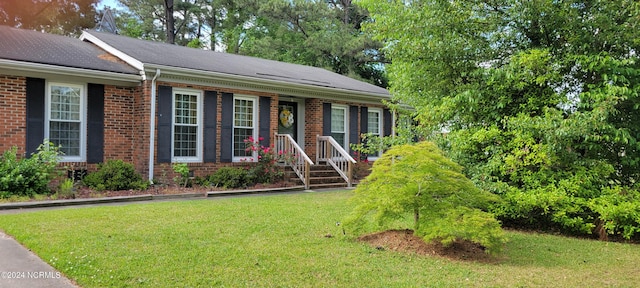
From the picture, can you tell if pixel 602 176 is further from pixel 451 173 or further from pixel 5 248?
pixel 5 248

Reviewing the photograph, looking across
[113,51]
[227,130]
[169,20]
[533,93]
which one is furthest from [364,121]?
[169,20]

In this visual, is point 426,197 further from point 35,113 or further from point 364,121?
point 364,121

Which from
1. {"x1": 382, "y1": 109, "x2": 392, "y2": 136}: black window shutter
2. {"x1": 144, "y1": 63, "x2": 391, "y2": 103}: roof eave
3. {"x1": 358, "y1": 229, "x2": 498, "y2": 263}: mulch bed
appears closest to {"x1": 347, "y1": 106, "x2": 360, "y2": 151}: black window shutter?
{"x1": 144, "y1": 63, "x2": 391, "y2": 103}: roof eave

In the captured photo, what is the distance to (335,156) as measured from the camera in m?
14.4

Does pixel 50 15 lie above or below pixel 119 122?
above

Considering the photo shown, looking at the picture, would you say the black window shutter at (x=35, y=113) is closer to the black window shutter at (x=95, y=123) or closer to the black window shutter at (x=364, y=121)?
the black window shutter at (x=95, y=123)

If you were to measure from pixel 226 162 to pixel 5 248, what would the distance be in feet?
24.5

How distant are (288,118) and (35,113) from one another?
6818mm

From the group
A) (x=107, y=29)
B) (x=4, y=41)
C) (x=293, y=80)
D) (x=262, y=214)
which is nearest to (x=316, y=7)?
(x=107, y=29)

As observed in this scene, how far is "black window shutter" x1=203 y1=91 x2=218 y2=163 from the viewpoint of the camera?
39.5 ft

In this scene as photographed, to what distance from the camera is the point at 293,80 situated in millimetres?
13969

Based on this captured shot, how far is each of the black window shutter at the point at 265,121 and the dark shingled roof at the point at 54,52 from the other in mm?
3547

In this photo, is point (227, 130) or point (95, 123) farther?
point (227, 130)

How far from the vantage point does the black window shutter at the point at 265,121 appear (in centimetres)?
1313
